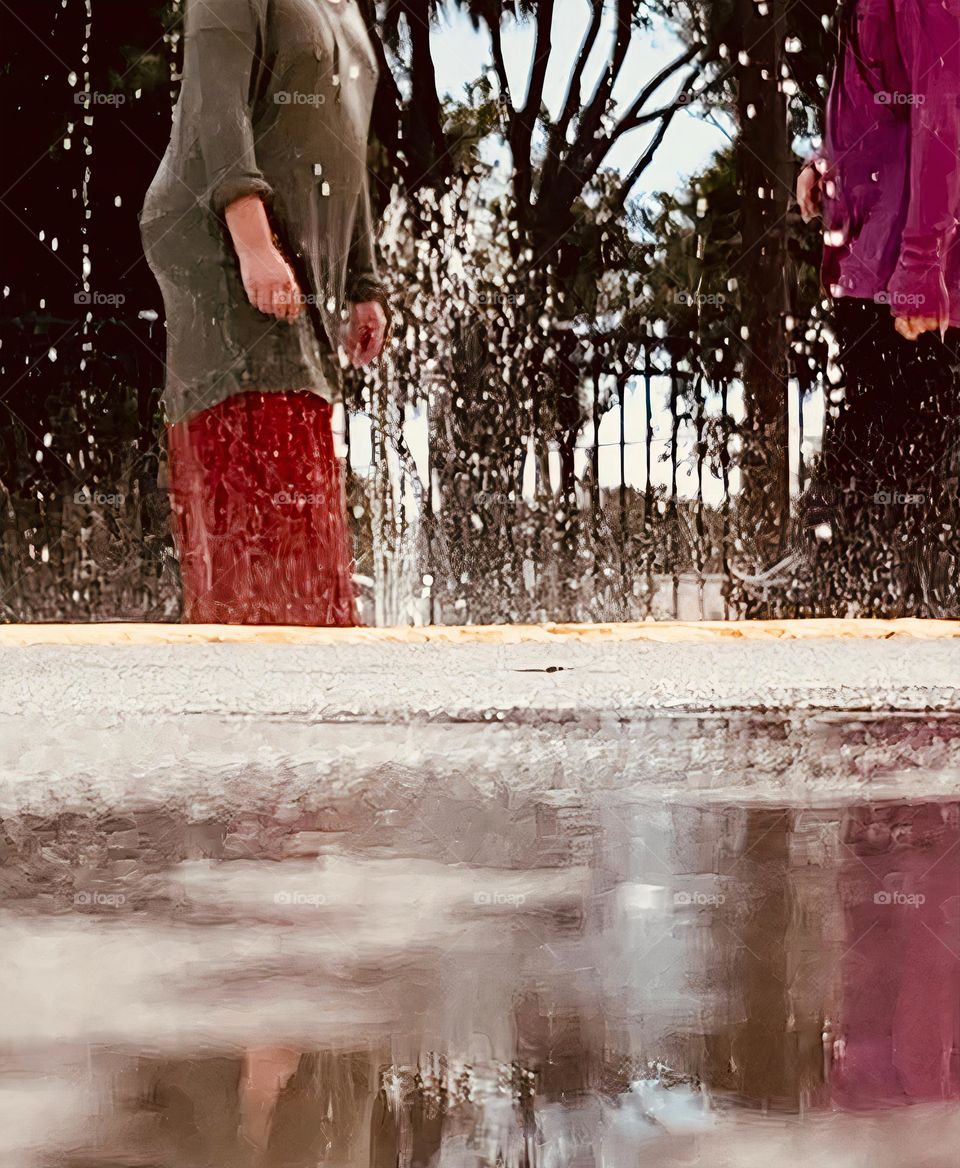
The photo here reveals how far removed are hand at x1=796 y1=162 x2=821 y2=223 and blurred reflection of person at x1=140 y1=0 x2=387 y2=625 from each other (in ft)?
4.33

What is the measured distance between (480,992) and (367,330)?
3.26 m

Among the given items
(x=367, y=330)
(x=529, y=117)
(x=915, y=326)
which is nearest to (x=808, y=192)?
(x=915, y=326)

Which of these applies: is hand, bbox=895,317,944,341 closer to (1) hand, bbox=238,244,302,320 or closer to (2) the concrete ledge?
(2) the concrete ledge

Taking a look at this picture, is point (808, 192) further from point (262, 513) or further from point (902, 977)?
point (902, 977)

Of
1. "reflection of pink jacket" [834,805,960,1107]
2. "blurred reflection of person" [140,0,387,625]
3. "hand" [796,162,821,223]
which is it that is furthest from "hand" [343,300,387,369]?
"reflection of pink jacket" [834,805,960,1107]

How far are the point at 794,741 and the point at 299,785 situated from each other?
1069 mm

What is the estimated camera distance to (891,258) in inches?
186

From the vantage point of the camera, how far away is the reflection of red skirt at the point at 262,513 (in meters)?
4.38

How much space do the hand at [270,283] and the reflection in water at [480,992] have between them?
7.84 feet

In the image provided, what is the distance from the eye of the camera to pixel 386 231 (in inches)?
176

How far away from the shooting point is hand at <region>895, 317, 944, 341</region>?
467 cm

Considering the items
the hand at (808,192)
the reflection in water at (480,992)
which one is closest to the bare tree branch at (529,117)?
the hand at (808,192)

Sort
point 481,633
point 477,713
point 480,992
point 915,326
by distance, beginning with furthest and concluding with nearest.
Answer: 1. point 915,326
2. point 481,633
3. point 477,713
4. point 480,992

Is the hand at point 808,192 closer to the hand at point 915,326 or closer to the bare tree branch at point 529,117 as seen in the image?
the hand at point 915,326
